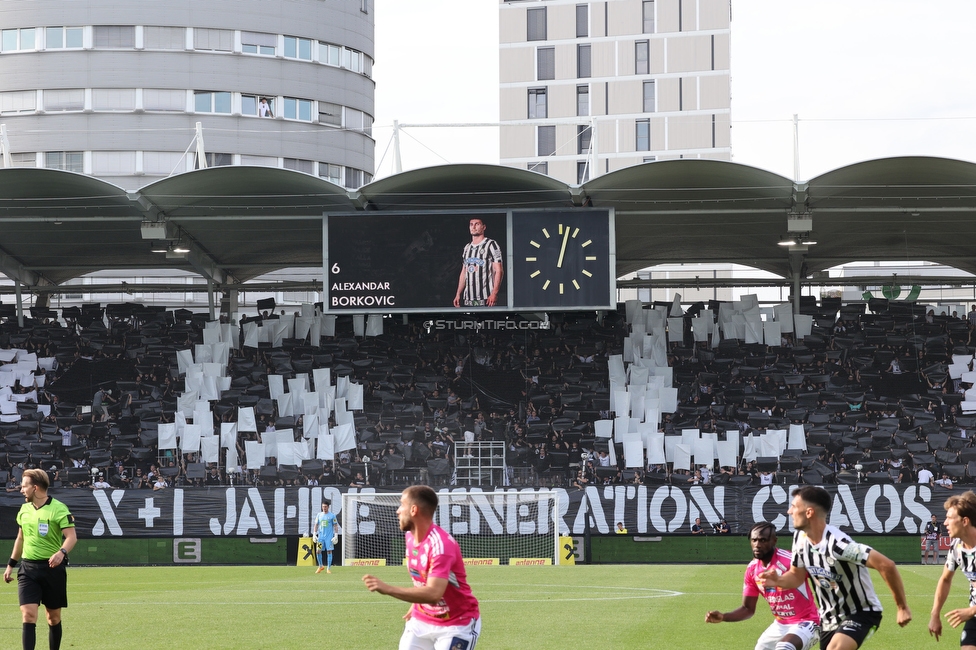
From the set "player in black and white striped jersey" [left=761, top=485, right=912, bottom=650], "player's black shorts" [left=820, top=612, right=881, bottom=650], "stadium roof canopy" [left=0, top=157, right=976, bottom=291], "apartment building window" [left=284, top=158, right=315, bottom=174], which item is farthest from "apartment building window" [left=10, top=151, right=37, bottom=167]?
"player's black shorts" [left=820, top=612, right=881, bottom=650]

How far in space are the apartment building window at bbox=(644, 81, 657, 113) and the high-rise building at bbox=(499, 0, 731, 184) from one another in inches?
2.9

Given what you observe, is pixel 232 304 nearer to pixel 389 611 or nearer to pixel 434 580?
pixel 389 611

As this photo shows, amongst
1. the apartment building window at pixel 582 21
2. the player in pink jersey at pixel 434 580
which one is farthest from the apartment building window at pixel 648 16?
the player in pink jersey at pixel 434 580

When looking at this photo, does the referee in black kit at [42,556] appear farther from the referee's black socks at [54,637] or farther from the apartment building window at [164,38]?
the apartment building window at [164,38]

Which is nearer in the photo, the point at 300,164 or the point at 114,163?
the point at 114,163

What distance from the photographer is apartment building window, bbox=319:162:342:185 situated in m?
→ 75.4

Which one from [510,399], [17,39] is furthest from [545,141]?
[510,399]

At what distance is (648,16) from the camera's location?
9019 centimetres

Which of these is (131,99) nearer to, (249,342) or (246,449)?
(249,342)

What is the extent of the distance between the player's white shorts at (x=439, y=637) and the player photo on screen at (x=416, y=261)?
25795 millimetres

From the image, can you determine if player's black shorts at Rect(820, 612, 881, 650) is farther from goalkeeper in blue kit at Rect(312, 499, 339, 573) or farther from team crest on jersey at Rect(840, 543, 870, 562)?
goalkeeper in blue kit at Rect(312, 499, 339, 573)

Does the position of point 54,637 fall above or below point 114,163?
below

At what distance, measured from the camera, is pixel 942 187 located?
3206cm

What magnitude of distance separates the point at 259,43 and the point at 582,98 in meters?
Answer: 27.7
